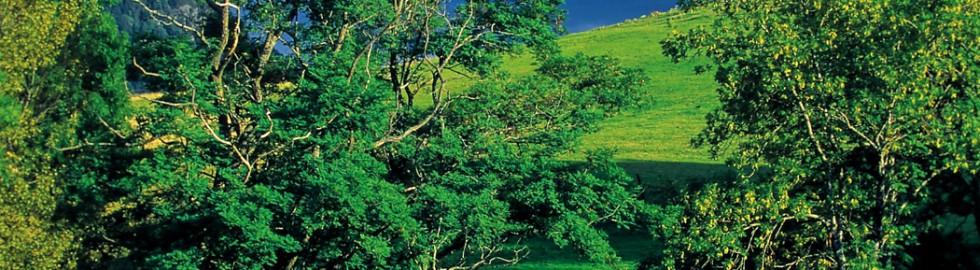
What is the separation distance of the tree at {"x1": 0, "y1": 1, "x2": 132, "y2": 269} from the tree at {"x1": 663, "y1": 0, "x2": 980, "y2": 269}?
19.2 meters

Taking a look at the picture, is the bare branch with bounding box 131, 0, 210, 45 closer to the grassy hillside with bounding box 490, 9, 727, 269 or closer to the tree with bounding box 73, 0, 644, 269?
the tree with bounding box 73, 0, 644, 269

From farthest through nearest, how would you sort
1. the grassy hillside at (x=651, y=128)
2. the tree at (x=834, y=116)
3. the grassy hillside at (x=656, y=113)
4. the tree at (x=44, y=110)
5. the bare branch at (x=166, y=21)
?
the grassy hillside at (x=656, y=113) < the grassy hillside at (x=651, y=128) < the tree at (x=44, y=110) < the bare branch at (x=166, y=21) < the tree at (x=834, y=116)

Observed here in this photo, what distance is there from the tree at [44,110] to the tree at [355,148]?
1.55 metres

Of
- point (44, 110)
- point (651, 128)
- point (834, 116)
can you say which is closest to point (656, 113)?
point (651, 128)

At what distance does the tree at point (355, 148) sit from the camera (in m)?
27.2

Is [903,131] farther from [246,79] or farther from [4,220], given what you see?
[4,220]

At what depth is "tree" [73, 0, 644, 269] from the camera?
27.2 meters

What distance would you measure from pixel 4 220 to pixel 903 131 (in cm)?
2674

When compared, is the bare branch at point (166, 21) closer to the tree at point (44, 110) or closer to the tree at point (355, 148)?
the tree at point (355, 148)

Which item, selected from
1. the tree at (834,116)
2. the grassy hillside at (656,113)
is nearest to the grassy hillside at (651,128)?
the grassy hillside at (656,113)

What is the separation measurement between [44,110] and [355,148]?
16.1 m

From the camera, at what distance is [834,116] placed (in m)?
23.8

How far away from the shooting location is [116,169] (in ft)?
103

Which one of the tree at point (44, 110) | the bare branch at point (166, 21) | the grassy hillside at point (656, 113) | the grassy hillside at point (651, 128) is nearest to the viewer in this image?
the bare branch at point (166, 21)
